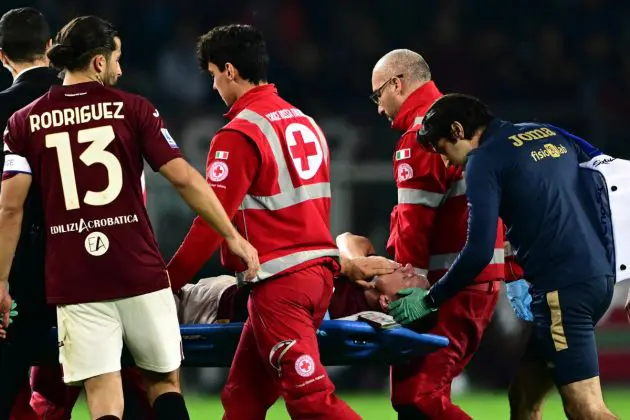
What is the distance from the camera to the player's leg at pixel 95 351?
455 cm

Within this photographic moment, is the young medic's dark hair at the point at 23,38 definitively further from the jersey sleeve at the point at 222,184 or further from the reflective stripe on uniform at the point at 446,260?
the reflective stripe on uniform at the point at 446,260

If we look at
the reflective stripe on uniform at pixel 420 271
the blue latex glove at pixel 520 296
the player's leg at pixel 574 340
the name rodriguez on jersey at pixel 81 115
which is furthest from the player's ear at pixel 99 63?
the blue latex glove at pixel 520 296

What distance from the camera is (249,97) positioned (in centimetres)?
511

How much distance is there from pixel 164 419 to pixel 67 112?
45.6 inches

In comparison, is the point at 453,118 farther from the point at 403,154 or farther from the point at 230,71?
the point at 230,71

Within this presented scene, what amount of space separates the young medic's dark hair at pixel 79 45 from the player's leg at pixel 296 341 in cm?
111

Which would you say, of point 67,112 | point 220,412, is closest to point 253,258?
point 67,112

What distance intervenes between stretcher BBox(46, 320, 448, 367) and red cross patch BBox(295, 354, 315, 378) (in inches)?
13.7

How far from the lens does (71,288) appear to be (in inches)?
179

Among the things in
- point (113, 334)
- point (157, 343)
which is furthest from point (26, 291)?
point (157, 343)

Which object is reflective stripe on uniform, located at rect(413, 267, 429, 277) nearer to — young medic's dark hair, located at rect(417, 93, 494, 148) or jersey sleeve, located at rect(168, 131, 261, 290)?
young medic's dark hair, located at rect(417, 93, 494, 148)

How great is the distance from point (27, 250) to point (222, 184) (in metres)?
0.85

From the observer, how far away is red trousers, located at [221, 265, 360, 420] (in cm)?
484

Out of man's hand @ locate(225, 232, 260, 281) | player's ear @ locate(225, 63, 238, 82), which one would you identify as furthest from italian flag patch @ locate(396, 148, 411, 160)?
man's hand @ locate(225, 232, 260, 281)
